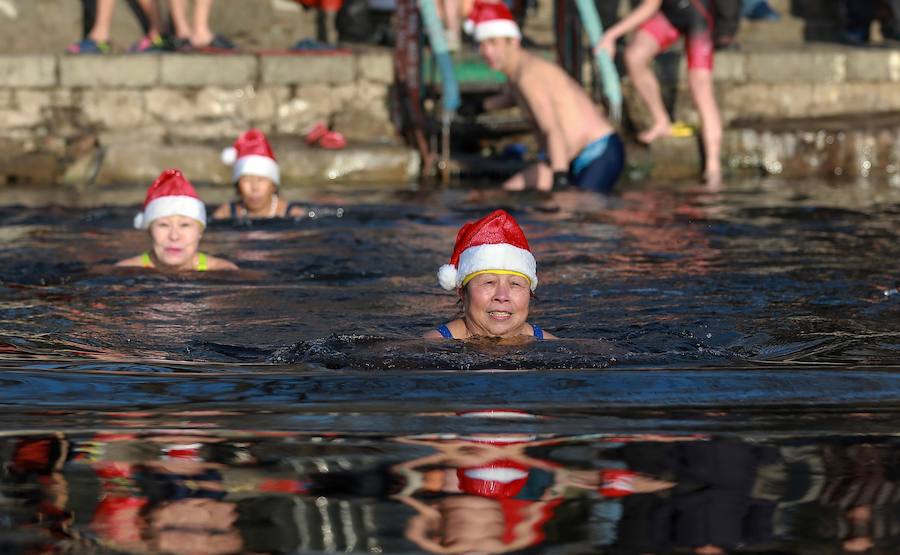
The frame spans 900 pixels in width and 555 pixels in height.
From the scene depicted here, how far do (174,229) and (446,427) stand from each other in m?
4.38

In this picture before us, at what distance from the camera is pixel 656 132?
12922 millimetres

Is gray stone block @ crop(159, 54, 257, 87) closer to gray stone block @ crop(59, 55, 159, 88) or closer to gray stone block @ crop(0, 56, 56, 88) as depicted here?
gray stone block @ crop(59, 55, 159, 88)

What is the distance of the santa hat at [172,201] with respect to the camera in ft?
25.3

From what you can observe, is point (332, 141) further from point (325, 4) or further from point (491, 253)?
point (491, 253)

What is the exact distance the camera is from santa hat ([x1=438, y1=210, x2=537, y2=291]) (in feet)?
18.2

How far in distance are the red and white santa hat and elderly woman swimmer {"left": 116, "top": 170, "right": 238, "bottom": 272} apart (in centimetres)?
195

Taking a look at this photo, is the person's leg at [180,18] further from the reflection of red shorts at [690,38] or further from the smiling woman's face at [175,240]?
the smiling woman's face at [175,240]

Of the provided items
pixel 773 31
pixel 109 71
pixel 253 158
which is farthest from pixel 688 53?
pixel 109 71

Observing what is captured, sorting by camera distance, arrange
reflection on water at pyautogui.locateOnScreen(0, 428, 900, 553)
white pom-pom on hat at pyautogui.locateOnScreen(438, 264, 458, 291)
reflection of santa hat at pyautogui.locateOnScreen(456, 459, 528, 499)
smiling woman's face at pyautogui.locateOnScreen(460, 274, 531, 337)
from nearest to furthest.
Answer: reflection on water at pyautogui.locateOnScreen(0, 428, 900, 553) < reflection of santa hat at pyautogui.locateOnScreen(456, 459, 528, 499) < smiling woman's face at pyautogui.locateOnScreen(460, 274, 531, 337) < white pom-pom on hat at pyautogui.locateOnScreen(438, 264, 458, 291)

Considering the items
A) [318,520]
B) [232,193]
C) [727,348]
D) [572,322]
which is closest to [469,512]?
[318,520]

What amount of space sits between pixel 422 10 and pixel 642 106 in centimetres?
218

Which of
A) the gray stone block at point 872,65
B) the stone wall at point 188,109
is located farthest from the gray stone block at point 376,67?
the gray stone block at point 872,65

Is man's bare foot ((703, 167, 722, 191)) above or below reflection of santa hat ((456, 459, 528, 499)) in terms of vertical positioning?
above

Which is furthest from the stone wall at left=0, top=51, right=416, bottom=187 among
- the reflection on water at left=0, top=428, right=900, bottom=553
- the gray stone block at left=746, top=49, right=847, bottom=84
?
the reflection on water at left=0, top=428, right=900, bottom=553
